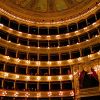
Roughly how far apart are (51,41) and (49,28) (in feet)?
9.94

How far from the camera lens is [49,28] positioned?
119 feet

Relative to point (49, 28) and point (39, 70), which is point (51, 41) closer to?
point (49, 28)

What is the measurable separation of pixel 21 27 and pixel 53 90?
1367 centimetres

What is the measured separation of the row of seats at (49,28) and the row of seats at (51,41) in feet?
6.35

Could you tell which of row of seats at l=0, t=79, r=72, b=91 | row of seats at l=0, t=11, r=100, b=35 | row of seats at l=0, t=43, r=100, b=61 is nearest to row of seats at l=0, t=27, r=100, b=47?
row of seats at l=0, t=11, r=100, b=35

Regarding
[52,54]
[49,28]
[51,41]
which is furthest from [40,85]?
[49,28]

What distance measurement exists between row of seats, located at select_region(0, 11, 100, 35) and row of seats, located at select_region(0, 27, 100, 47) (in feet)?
6.35

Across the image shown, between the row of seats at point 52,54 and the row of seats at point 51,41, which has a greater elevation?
the row of seats at point 51,41

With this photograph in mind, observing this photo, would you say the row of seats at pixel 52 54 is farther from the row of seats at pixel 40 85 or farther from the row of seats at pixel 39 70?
the row of seats at pixel 40 85

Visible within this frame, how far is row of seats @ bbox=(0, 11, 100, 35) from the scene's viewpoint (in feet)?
106

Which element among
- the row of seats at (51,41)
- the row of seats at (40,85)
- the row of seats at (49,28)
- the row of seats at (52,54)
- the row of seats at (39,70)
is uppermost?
the row of seats at (49,28)

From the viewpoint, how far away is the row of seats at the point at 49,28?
32312 millimetres

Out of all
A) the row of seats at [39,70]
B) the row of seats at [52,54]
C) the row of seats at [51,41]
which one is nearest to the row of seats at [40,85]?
the row of seats at [39,70]

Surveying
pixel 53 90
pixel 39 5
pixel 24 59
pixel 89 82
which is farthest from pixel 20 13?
pixel 89 82
